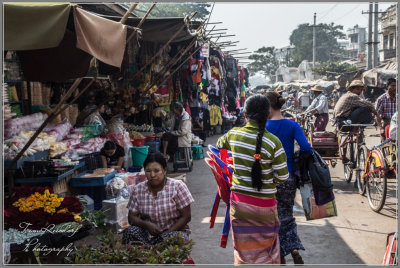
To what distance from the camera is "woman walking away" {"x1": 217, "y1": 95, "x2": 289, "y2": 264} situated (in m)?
3.40

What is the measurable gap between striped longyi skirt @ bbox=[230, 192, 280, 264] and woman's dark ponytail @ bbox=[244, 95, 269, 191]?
162 mm

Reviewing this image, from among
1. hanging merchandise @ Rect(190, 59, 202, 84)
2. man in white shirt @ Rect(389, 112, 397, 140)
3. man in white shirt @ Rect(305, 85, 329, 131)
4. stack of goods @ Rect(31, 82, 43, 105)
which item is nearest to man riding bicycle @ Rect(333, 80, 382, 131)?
man in white shirt @ Rect(389, 112, 397, 140)

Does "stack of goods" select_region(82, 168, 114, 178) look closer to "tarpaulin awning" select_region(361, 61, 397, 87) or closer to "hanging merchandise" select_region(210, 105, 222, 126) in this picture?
"hanging merchandise" select_region(210, 105, 222, 126)

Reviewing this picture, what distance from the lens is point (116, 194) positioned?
599cm

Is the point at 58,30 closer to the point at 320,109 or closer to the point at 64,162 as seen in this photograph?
the point at 64,162

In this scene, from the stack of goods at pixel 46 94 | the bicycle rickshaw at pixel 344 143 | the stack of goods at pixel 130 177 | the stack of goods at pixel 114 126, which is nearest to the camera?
the stack of goods at pixel 130 177

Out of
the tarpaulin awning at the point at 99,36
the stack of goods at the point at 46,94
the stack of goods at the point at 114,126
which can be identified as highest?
the tarpaulin awning at the point at 99,36

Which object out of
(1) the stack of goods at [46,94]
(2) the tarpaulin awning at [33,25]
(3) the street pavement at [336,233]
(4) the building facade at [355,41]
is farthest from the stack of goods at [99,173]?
(4) the building facade at [355,41]

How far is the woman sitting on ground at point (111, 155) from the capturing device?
7.03 metres

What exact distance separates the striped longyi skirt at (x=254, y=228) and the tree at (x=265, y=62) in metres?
67.2

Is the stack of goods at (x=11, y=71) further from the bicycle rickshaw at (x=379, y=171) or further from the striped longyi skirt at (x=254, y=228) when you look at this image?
the bicycle rickshaw at (x=379, y=171)

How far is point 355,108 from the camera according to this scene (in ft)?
25.5

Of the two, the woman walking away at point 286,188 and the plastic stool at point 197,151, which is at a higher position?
the woman walking away at point 286,188

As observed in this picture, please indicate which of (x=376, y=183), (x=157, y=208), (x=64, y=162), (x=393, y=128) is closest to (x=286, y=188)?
(x=157, y=208)
